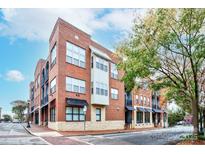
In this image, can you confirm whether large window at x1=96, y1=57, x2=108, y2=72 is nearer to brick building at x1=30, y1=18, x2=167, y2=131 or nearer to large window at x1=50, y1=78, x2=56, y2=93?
brick building at x1=30, y1=18, x2=167, y2=131

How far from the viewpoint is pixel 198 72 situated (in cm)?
1107

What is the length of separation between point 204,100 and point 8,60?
852 cm

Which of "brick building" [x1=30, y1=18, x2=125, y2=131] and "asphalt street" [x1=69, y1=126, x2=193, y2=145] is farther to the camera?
"brick building" [x1=30, y1=18, x2=125, y2=131]

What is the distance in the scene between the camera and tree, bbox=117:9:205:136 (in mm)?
9734

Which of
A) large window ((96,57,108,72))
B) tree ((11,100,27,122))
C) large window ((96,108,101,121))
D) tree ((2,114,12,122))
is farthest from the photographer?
large window ((96,108,101,121))

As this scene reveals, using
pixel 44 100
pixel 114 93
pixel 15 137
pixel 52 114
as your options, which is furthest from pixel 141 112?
pixel 15 137

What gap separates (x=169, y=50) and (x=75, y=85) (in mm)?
7080

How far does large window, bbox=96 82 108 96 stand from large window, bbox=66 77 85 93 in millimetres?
1432

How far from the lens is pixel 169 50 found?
1046cm

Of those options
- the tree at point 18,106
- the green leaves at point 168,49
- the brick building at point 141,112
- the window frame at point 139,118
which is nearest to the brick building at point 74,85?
the tree at point 18,106

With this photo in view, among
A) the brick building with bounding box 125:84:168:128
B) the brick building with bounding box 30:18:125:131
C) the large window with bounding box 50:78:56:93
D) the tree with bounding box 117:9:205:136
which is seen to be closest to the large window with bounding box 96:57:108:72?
the brick building with bounding box 30:18:125:131
